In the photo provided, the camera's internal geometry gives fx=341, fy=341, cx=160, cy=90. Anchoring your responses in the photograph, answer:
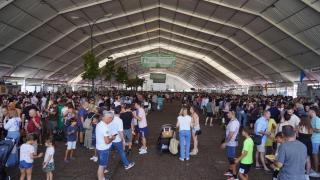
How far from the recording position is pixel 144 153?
40.1ft

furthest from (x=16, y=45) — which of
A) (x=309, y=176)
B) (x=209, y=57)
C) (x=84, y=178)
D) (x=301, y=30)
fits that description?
(x=209, y=57)

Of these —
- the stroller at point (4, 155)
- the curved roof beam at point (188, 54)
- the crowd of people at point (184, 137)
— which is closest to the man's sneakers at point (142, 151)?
the crowd of people at point (184, 137)

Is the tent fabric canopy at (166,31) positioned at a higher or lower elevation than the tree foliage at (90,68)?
higher

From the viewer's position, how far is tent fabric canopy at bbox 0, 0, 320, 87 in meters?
31.3

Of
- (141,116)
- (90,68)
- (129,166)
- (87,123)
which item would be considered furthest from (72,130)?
(90,68)

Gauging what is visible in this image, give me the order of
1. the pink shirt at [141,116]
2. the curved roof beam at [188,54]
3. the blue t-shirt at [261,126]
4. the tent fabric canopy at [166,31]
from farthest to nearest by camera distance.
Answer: the curved roof beam at [188,54] < the tent fabric canopy at [166,31] < the pink shirt at [141,116] < the blue t-shirt at [261,126]

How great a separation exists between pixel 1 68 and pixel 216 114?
88.0ft

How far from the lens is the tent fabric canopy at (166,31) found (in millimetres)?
31266

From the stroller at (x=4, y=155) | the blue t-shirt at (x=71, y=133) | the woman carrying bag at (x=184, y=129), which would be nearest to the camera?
the stroller at (x=4, y=155)

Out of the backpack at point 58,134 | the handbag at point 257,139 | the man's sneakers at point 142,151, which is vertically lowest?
the man's sneakers at point 142,151

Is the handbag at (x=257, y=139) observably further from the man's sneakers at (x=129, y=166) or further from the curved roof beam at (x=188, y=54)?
the curved roof beam at (x=188, y=54)

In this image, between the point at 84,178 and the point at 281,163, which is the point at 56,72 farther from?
the point at 281,163

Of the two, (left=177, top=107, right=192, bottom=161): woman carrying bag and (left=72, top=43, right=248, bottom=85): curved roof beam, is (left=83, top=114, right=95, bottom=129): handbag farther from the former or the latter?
(left=72, top=43, right=248, bottom=85): curved roof beam

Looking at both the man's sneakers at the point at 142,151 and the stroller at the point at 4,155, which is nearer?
the stroller at the point at 4,155
